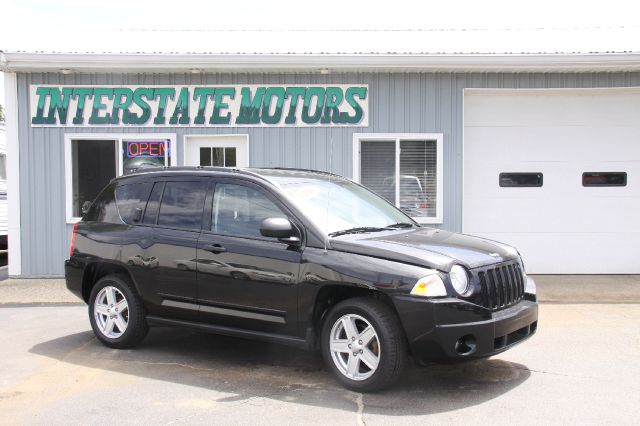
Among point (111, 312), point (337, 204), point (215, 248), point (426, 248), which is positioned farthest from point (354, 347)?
point (111, 312)

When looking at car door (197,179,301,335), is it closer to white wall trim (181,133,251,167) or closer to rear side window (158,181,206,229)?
rear side window (158,181,206,229)

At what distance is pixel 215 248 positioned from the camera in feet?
18.5

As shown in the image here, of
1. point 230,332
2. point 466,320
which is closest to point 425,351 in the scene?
point 466,320

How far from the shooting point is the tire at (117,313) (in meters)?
6.19

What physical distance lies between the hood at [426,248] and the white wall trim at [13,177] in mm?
7348

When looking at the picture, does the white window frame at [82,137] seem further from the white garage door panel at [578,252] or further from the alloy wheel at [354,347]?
the alloy wheel at [354,347]

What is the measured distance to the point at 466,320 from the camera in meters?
4.65

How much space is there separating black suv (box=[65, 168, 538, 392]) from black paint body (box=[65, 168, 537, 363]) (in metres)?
0.01

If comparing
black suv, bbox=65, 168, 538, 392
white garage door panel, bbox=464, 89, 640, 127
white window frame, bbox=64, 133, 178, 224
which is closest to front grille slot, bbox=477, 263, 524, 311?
black suv, bbox=65, 168, 538, 392

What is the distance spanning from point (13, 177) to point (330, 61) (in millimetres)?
5511

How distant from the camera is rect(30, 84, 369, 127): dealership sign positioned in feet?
34.2

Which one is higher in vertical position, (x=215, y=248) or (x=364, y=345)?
(x=215, y=248)

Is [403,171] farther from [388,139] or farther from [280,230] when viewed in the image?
[280,230]

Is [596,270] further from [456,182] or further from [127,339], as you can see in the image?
[127,339]
